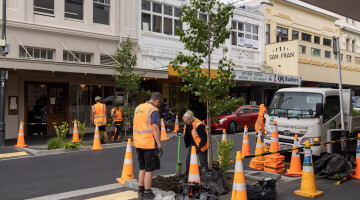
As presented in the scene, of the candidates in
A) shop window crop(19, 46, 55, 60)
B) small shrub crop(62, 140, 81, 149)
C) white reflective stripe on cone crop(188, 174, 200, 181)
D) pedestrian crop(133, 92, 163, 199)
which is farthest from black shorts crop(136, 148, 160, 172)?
shop window crop(19, 46, 55, 60)

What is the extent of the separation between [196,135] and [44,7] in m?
13.3

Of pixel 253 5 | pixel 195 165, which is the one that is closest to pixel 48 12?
pixel 195 165

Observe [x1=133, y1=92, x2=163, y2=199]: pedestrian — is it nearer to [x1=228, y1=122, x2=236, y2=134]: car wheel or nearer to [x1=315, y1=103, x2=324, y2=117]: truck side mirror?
[x1=315, y1=103, x2=324, y2=117]: truck side mirror

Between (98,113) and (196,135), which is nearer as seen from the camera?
(196,135)

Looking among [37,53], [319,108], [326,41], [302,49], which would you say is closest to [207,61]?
[319,108]

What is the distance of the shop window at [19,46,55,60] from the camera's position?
616 inches

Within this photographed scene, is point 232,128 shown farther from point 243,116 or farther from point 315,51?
point 315,51

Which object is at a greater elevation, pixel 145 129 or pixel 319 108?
pixel 319 108

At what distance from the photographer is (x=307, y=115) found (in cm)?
959

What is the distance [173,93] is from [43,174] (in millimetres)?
13874

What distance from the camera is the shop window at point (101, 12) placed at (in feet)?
59.9

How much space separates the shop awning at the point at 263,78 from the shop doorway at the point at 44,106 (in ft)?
33.2

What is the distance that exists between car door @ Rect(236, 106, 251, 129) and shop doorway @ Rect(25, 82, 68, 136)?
9238 millimetres

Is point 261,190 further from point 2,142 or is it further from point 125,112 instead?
point 2,142
